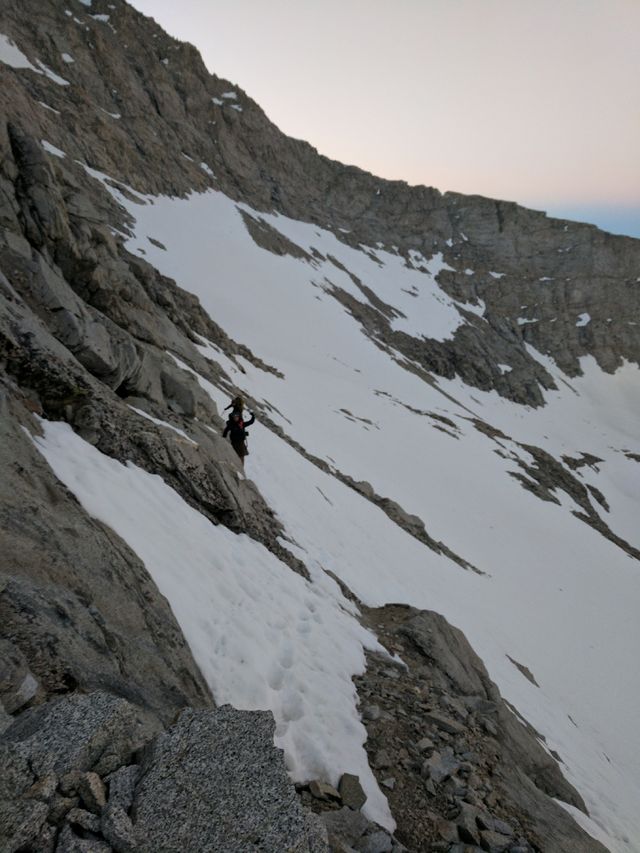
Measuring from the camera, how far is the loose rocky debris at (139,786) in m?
2.68

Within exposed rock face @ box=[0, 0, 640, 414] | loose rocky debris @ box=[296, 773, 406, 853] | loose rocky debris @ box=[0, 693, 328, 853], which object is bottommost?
loose rocky debris @ box=[296, 773, 406, 853]

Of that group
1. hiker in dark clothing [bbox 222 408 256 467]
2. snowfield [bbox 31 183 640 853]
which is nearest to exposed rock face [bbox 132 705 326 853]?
snowfield [bbox 31 183 640 853]

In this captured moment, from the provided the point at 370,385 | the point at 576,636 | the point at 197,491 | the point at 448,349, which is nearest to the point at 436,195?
the point at 448,349

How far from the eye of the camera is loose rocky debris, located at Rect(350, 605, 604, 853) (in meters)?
5.35

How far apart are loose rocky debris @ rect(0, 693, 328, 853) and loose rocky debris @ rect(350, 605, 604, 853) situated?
198cm

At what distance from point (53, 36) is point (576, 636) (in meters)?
94.5

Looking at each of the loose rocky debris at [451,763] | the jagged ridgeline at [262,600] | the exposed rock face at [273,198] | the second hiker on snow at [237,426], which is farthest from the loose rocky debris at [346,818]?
the exposed rock face at [273,198]

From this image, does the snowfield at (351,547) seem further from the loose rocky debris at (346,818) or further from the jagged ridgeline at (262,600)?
the loose rocky debris at (346,818)

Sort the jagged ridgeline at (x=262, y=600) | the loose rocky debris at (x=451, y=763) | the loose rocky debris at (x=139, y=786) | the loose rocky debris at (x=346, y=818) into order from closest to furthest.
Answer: the loose rocky debris at (x=139, y=786) → the jagged ridgeline at (x=262, y=600) → the loose rocky debris at (x=346, y=818) → the loose rocky debris at (x=451, y=763)

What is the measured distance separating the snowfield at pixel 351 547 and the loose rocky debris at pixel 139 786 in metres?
1.96

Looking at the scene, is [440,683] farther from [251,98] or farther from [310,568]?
[251,98]

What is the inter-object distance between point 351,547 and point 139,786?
38.5ft

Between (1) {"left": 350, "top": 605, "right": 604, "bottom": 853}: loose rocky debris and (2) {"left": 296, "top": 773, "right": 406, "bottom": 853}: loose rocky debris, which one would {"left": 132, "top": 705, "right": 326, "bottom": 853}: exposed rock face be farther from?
(1) {"left": 350, "top": 605, "right": 604, "bottom": 853}: loose rocky debris

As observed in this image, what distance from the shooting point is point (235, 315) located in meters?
47.0
